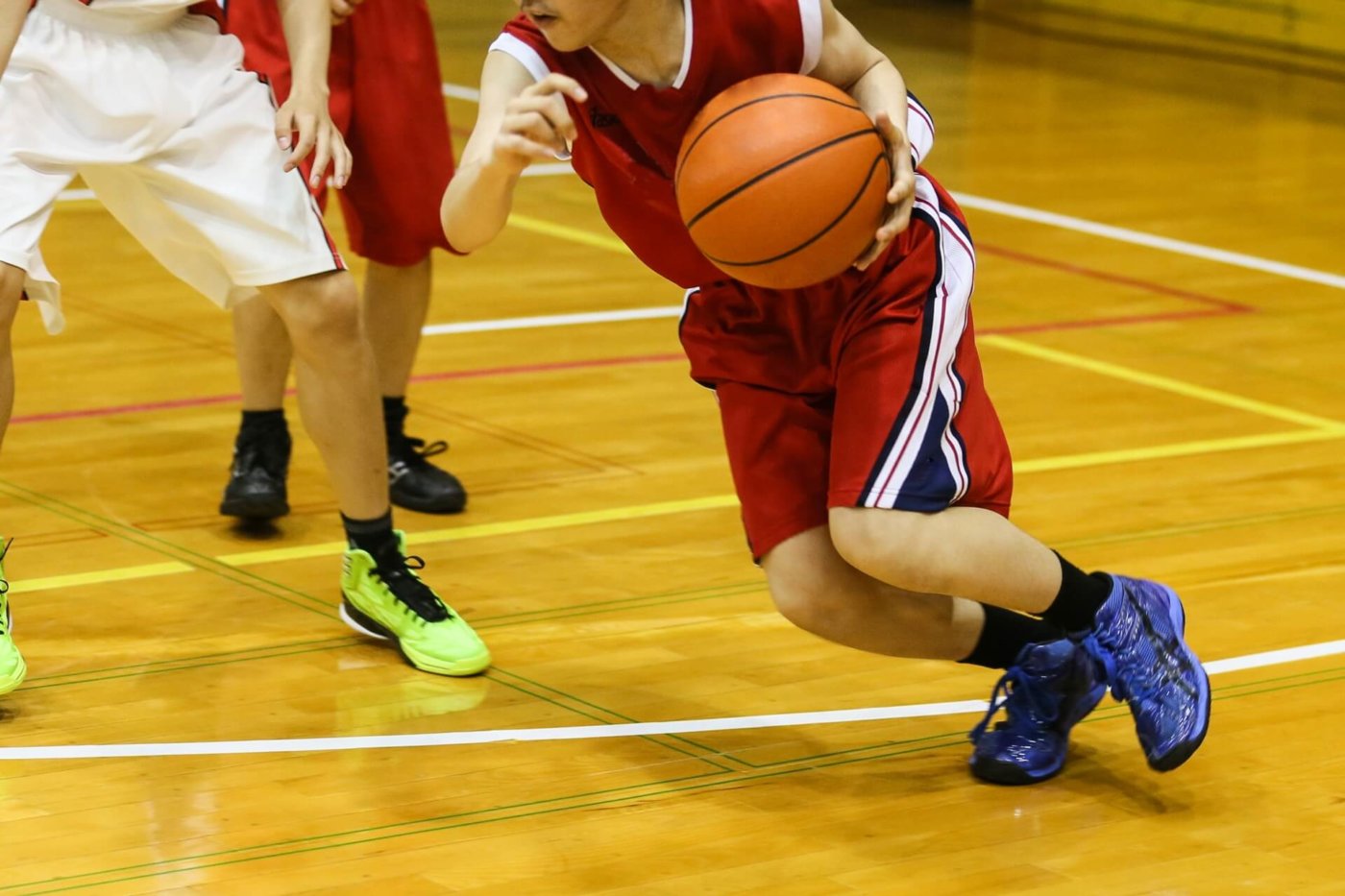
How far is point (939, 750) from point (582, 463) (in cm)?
172

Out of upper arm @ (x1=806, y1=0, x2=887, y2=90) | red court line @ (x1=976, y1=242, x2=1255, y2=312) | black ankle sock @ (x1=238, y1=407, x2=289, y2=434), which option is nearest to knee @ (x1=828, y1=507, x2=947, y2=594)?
upper arm @ (x1=806, y1=0, x2=887, y2=90)

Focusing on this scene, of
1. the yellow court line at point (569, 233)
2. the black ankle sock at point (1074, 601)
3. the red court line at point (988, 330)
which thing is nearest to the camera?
the black ankle sock at point (1074, 601)

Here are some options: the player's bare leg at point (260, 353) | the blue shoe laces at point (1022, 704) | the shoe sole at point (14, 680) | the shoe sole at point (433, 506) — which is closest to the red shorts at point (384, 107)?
the player's bare leg at point (260, 353)

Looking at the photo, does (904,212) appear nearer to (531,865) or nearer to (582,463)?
(531,865)

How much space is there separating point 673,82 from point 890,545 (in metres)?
0.68

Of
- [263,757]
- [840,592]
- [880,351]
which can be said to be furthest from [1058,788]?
[263,757]

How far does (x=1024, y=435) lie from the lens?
5.00 metres

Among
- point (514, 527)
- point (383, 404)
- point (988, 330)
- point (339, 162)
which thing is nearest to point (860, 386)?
point (339, 162)

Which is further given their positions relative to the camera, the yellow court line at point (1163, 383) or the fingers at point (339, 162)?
the yellow court line at point (1163, 383)

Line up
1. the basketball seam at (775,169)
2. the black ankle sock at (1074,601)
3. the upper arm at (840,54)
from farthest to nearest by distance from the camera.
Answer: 1. the black ankle sock at (1074,601)
2. the upper arm at (840,54)
3. the basketball seam at (775,169)

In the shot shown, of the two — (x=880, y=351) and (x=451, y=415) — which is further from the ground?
(x=880, y=351)

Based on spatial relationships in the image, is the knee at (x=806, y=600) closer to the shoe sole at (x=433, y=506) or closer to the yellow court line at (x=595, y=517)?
the yellow court line at (x=595, y=517)

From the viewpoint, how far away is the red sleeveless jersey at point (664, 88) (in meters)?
2.86

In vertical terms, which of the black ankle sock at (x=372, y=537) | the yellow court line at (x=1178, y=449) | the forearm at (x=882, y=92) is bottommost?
the yellow court line at (x=1178, y=449)
